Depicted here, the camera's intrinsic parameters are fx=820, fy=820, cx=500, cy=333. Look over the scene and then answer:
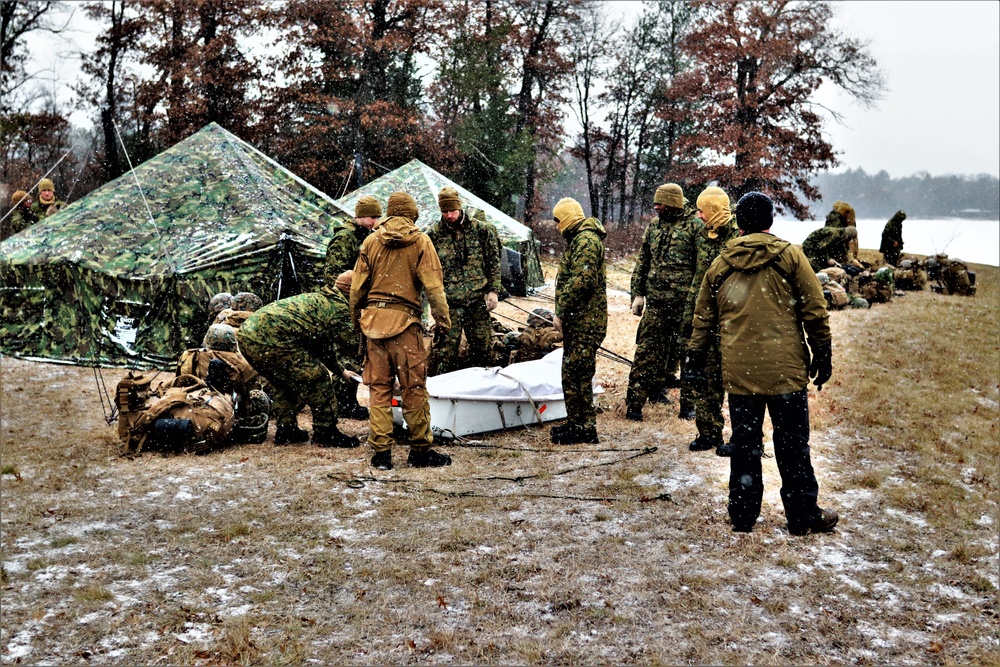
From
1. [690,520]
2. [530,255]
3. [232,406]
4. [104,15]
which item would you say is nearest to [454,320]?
[232,406]

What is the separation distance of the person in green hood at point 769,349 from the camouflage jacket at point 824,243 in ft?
37.6

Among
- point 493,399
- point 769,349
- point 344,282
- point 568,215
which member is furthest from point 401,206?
point 769,349

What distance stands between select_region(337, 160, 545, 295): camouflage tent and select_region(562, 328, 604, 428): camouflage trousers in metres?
8.10

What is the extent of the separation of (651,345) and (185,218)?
614 cm

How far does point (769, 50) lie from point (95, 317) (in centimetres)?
2489

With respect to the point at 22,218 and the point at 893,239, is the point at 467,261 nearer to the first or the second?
the point at 22,218

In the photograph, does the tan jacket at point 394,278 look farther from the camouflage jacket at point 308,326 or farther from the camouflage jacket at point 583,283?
the camouflage jacket at point 583,283

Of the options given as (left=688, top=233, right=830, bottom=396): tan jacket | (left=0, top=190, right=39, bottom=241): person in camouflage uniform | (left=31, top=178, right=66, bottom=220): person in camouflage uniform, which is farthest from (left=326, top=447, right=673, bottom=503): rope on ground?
(left=31, top=178, right=66, bottom=220): person in camouflage uniform

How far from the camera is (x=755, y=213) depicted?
14.7 feet

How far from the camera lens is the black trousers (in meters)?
4.45

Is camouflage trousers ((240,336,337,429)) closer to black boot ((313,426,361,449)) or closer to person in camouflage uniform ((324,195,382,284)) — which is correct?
black boot ((313,426,361,449))

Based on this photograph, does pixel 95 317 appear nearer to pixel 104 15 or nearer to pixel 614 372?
pixel 614 372

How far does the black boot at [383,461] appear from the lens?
5988 mm

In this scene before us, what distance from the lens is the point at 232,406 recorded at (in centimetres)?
671
